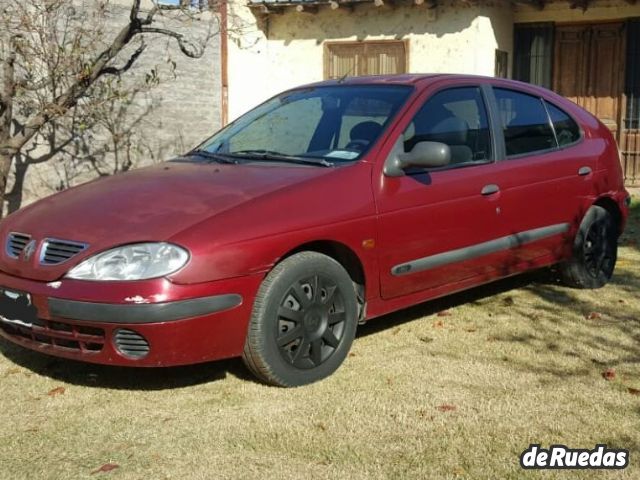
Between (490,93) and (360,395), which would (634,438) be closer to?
(360,395)

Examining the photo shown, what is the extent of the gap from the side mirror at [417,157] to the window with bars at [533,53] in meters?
8.23

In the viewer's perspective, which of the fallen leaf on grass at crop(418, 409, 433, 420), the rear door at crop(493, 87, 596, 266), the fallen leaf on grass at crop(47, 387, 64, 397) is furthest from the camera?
the rear door at crop(493, 87, 596, 266)

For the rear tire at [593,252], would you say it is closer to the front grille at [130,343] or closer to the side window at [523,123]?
the side window at [523,123]

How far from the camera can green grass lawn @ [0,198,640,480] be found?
346 cm

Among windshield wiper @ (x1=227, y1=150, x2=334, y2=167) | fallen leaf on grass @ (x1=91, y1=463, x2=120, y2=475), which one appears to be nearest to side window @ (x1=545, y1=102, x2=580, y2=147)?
windshield wiper @ (x1=227, y1=150, x2=334, y2=167)

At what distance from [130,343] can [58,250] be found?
0.61 metres

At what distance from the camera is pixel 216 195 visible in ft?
13.9

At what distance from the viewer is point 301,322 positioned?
166 inches

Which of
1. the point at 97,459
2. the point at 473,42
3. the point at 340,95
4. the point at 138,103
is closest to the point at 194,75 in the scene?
the point at 138,103

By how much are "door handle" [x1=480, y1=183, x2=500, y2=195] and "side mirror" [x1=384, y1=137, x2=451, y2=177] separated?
560 mm

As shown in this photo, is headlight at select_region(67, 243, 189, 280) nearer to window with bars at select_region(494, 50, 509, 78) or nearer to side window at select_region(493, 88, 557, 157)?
side window at select_region(493, 88, 557, 157)

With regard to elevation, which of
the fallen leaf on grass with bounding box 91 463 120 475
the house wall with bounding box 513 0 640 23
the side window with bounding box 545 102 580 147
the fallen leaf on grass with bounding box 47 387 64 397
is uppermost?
the house wall with bounding box 513 0 640 23

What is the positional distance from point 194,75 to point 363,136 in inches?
310

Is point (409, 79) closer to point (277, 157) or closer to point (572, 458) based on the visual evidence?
point (277, 157)
